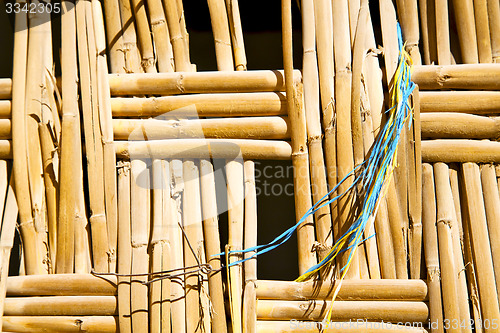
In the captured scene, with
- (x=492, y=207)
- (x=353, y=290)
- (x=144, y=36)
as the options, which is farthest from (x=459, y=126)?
(x=144, y=36)

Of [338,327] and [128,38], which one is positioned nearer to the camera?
[338,327]

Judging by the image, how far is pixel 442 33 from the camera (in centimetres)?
119

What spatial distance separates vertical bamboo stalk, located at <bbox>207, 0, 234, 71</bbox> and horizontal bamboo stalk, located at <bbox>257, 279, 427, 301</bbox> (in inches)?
20.8

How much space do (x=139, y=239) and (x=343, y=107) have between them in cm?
56

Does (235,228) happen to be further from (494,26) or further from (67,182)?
(494,26)

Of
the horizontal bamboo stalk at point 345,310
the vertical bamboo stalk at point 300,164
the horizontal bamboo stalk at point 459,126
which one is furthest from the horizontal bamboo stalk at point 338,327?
the horizontal bamboo stalk at point 459,126

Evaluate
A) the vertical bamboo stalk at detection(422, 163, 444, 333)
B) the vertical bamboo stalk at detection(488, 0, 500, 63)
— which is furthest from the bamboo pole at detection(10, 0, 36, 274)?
the vertical bamboo stalk at detection(488, 0, 500, 63)

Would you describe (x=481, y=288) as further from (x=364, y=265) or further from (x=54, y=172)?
(x=54, y=172)

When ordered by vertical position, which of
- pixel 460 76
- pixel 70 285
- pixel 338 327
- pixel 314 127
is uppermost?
pixel 460 76

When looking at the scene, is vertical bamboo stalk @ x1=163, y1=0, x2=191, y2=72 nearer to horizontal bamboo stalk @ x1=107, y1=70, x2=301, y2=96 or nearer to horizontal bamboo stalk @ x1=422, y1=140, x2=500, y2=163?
horizontal bamboo stalk @ x1=107, y1=70, x2=301, y2=96

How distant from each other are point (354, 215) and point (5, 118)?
0.87 metres

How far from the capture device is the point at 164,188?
1155mm

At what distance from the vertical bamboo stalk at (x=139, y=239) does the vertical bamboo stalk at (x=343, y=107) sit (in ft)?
1.47

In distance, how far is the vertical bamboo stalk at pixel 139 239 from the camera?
1114 mm
